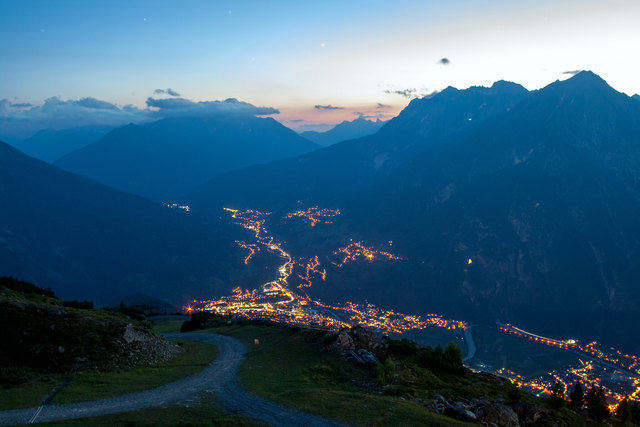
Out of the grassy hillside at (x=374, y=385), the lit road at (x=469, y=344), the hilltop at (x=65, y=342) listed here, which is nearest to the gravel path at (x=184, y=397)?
the grassy hillside at (x=374, y=385)

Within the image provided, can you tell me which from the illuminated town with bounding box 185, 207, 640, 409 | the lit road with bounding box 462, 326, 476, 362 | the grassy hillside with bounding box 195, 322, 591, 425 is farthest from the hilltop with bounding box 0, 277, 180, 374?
the lit road with bounding box 462, 326, 476, 362

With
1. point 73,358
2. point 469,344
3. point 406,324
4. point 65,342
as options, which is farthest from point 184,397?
point 406,324

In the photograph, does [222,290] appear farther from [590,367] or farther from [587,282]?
[587,282]

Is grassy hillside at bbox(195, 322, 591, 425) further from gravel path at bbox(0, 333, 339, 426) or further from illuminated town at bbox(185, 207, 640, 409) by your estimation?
illuminated town at bbox(185, 207, 640, 409)

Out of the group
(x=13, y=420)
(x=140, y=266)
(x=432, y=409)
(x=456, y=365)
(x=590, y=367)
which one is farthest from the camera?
(x=140, y=266)

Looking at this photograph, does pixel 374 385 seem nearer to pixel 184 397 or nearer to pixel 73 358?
pixel 184 397

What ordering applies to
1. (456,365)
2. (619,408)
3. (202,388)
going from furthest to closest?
(619,408), (456,365), (202,388)

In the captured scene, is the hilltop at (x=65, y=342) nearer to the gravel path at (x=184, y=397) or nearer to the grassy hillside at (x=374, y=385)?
the gravel path at (x=184, y=397)

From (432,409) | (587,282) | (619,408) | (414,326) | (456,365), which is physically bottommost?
(414,326)

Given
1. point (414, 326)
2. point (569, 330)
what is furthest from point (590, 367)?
point (414, 326)
